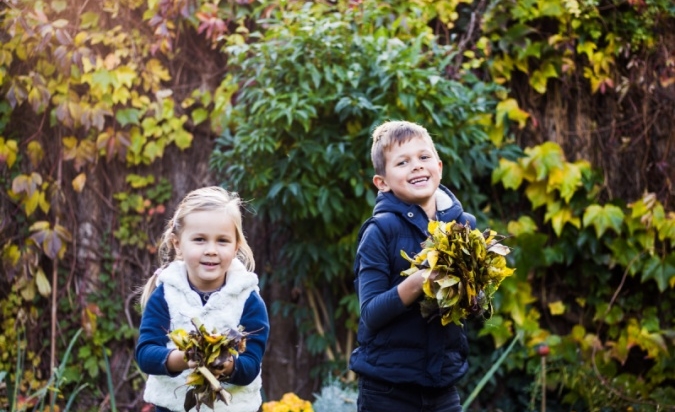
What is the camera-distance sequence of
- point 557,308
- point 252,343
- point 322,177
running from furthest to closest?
point 557,308
point 322,177
point 252,343

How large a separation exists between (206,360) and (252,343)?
0.86 ft

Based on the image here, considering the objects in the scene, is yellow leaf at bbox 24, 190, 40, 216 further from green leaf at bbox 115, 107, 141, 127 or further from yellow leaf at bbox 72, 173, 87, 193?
green leaf at bbox 115, 107, 141, 127

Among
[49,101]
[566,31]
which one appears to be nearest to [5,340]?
[49,101]

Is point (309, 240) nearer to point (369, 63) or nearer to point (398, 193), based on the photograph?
point (369, 63)

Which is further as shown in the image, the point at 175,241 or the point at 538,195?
the point at 538,195

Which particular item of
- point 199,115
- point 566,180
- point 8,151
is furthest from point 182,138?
point 566,180

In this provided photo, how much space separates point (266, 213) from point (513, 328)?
1655 mm

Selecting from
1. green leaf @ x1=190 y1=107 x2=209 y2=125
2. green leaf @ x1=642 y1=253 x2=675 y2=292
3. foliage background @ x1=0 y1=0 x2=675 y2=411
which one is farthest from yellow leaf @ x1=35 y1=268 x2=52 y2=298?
green leaf @ x1=642 y1=253 x2=675 y2=292

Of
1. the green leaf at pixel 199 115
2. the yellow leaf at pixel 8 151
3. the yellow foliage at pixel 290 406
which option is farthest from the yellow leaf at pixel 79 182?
the yellow foliage at pixel 290 406

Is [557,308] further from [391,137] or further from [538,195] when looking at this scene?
[391,137]

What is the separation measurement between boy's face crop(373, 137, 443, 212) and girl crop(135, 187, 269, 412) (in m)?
0.55

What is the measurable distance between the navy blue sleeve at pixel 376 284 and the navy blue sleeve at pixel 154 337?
63cm

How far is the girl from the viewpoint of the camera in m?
2.60

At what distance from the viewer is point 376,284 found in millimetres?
2746
